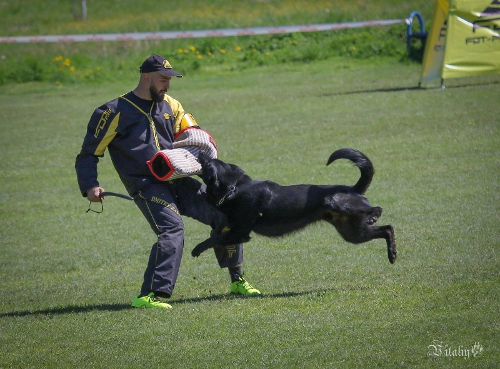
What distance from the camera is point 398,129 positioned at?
39.9ft

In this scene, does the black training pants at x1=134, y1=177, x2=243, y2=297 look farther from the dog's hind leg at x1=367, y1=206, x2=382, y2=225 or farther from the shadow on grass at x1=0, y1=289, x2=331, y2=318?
the dog's hind leg at x1=367, y1=206, x2=382, y2=225

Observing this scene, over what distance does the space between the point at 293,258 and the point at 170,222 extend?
182 centimetres

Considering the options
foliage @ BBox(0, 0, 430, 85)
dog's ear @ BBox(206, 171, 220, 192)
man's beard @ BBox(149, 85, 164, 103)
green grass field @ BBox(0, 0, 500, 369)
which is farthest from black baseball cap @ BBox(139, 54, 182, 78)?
foliage @ BBox(0, 0, 430, 85)

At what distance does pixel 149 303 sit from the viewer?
4.98 metres

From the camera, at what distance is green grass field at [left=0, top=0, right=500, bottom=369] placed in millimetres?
4098

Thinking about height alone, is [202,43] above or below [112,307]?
below

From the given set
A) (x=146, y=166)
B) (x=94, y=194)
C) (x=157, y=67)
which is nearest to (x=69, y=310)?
(x=94, y=194)

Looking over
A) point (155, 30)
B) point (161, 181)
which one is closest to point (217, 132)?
point (161, 181)

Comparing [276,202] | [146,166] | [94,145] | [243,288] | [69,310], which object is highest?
[94,145]

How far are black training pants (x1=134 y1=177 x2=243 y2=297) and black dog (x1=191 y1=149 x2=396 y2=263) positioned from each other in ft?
0.59

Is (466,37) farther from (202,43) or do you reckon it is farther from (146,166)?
Answer: (146,166)

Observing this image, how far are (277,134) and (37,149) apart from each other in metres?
4.56

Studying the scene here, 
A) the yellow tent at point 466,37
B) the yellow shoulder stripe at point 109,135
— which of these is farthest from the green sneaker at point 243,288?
the yellow tent at point 466,37

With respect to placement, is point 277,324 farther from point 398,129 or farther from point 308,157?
point 398,129
